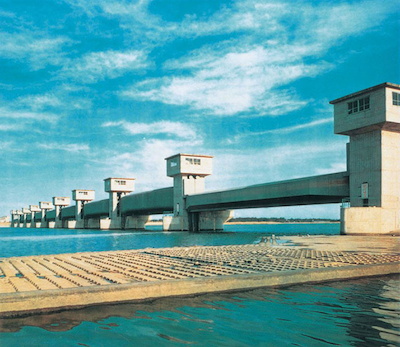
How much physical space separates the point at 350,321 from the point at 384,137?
118ft

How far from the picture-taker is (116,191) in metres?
110

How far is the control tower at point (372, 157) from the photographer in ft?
124

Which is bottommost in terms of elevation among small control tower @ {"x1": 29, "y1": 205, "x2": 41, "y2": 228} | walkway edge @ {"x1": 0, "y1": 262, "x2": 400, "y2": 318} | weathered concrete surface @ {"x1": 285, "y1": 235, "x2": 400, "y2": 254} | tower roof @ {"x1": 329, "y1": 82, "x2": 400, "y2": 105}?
small control tower @ {"x1": 29, "y1": 205, "x2": 41, "y2": 228}

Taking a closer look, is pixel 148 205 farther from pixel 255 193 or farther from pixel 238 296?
pixel 238 296

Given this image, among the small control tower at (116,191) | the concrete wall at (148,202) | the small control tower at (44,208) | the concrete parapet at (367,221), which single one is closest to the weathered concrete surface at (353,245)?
the concrete parapet at (367,221)

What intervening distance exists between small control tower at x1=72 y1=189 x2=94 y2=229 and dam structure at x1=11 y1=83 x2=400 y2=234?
150 feet

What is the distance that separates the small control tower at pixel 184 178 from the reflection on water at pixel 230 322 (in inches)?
2738

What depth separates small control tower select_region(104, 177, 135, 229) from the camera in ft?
356

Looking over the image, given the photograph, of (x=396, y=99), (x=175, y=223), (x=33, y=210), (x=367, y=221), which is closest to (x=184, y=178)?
(x=175, y=223)

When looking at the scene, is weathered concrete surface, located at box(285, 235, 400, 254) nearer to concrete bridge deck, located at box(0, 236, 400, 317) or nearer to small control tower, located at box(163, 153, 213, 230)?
concrete bridge deck, located at box(0, 236, 400, 317)

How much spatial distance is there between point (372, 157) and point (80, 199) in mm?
109682

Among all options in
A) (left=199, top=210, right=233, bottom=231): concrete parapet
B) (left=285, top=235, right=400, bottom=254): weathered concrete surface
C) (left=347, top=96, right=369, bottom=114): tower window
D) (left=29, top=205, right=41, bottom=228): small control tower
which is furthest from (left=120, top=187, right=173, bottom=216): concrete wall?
(left=29, top=205, right=41, bottom=228): small control tower

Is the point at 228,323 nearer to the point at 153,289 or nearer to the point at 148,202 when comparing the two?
the point at 153,289

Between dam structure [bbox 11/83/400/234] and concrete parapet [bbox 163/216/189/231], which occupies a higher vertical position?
dam structure [bbox 11/83/400/234]
